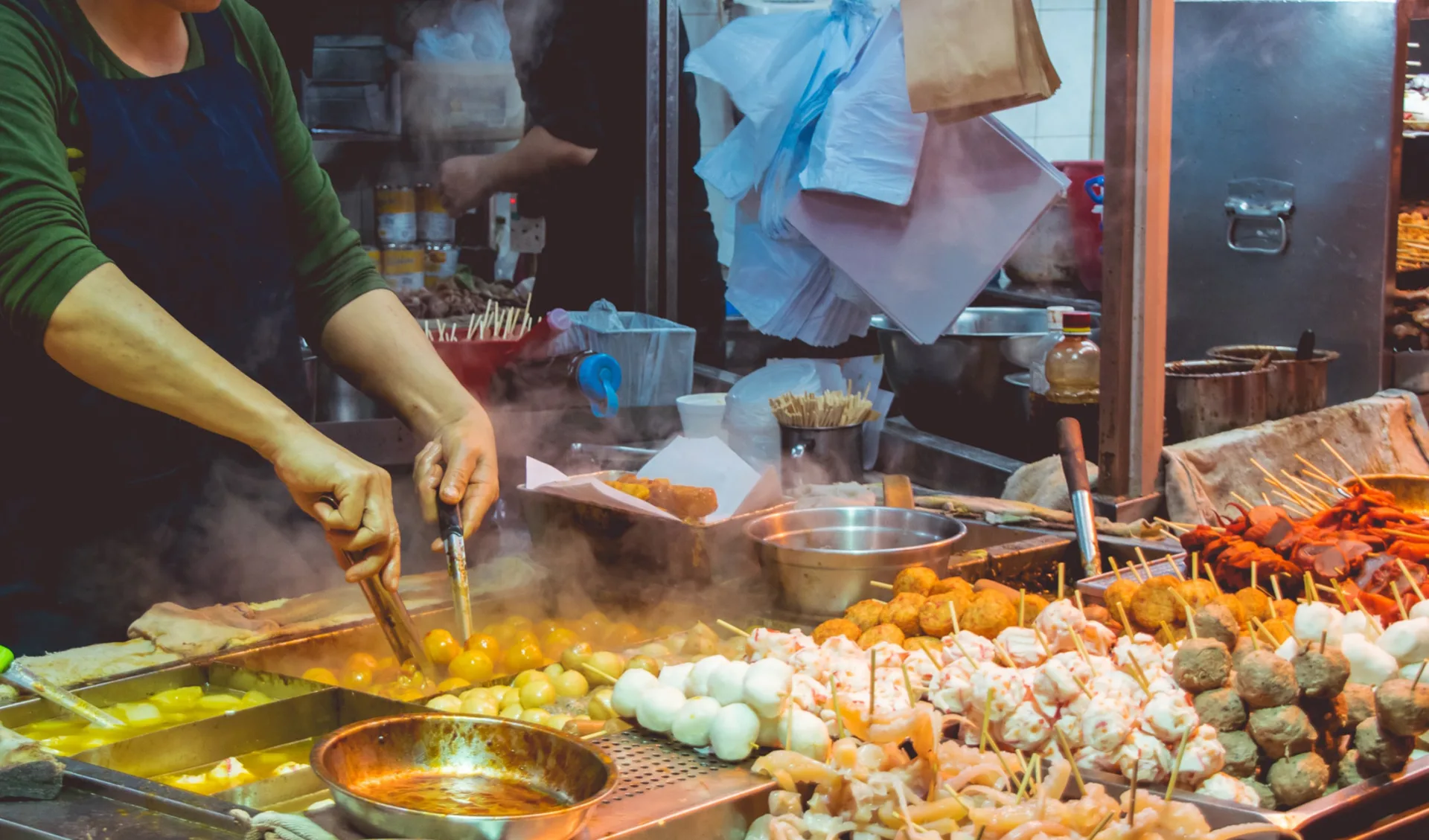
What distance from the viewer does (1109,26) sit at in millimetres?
3168

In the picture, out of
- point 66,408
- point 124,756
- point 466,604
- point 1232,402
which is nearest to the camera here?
point 124,756

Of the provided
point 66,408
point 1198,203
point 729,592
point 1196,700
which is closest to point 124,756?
point 66,408

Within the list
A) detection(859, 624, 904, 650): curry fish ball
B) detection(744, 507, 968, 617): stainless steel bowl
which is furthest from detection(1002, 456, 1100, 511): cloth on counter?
detection(859, 624, 904, 650): curry fish ball

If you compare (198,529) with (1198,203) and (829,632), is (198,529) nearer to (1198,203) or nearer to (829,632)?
(829,632)

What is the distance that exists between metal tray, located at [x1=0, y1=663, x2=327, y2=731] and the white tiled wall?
6157 mm

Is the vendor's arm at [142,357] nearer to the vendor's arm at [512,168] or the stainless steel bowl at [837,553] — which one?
the stainless steel bowl at [837,553]

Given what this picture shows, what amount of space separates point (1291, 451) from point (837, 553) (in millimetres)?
2028

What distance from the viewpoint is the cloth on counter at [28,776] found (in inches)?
60.0

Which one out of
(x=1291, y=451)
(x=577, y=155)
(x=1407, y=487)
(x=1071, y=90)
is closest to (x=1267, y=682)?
(x=1407, y=487)

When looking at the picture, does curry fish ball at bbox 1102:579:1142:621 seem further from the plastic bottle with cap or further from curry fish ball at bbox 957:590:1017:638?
the plastic bottle with cap

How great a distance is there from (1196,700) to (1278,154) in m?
3.11

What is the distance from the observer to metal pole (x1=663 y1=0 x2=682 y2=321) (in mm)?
4648

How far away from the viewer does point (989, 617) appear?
2.11m

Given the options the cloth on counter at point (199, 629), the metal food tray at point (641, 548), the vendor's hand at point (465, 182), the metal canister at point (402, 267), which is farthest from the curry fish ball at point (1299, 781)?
the metal canister at point (402, 267)
